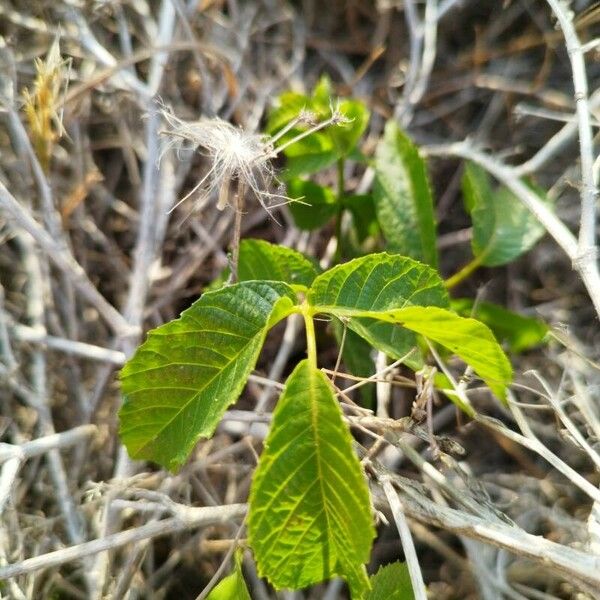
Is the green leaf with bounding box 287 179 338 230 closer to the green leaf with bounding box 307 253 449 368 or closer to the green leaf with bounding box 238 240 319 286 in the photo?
the green leaf with bounding box 238 240 319 286

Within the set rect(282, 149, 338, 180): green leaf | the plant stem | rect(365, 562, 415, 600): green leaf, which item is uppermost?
rect(282, 149, 338, 180): green leaf

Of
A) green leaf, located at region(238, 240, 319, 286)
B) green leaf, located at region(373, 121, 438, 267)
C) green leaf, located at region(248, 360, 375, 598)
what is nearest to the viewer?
green leaf, located at region(248, 360, 375, 598)

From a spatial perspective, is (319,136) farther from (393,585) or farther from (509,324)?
(393,585)

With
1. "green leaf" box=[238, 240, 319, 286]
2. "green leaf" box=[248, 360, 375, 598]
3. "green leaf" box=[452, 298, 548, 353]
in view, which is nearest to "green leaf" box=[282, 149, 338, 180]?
"green leaf" box=[238, 240, 319, 286]

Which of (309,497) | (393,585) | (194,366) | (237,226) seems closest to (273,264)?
(237,226)

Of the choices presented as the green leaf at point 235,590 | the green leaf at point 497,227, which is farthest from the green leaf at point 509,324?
the green leaf at point 235,590

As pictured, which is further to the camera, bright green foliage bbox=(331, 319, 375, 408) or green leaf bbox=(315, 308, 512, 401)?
bright green foliage bbox=(331, 319, 375, 408)
